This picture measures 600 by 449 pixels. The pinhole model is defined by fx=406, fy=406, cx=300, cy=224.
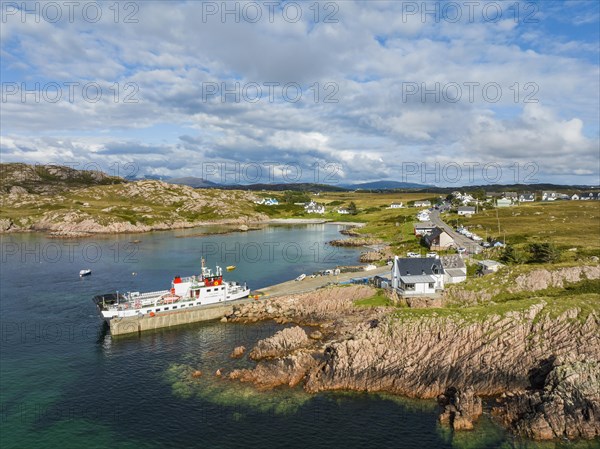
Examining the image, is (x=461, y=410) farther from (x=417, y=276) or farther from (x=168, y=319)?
(x=168, y=319)

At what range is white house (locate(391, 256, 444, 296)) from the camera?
222ft

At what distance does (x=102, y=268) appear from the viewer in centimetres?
10981

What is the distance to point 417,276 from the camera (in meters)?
68.7

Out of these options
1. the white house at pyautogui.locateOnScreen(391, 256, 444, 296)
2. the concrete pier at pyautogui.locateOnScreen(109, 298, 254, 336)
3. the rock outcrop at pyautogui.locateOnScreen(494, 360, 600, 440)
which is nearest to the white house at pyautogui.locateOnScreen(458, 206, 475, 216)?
the white house at pyautogui.locateOnScreen(391, 256, 444, 296)

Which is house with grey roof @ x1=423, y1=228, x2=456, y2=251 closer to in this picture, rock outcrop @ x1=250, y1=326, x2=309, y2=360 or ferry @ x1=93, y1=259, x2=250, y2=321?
ferry @ x1=93, y1=259, x2=250, y2=321

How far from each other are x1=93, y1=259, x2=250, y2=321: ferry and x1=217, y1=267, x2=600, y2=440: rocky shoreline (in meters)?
22.0

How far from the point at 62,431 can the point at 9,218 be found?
631 feet

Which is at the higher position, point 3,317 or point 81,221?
point 81,221

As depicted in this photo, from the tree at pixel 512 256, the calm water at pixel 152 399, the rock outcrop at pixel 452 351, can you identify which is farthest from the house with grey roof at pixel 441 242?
the calm water at pixel 152 399

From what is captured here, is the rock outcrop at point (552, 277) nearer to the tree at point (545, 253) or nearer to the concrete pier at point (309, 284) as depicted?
the tree at point (545, 253)

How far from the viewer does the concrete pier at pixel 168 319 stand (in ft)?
214

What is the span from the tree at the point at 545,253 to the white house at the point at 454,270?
17.3 m

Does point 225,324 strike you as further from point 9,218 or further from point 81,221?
point 9,218

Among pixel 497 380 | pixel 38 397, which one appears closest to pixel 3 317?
pixel 38 397
